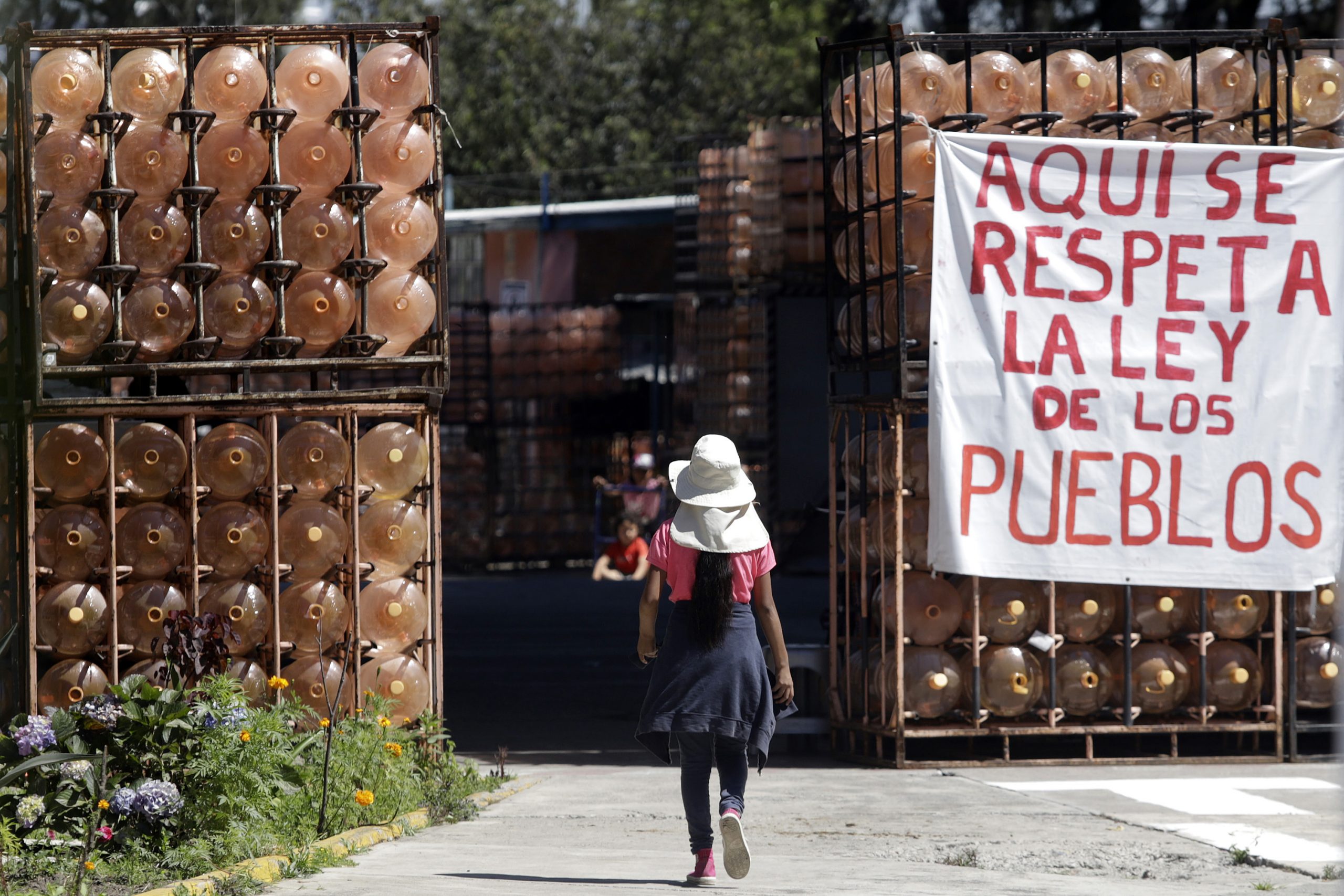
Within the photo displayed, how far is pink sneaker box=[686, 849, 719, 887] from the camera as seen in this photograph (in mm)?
6789

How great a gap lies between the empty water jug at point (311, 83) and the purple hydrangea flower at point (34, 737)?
371 centimetres

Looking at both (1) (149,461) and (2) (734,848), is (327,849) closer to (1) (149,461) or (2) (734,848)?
(2) (734,848)

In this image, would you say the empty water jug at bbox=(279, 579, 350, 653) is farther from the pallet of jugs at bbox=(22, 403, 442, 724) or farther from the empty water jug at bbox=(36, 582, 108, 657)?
the empty water jug at bbox=(36, 582, 108, 657)

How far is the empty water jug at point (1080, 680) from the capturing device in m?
10.2

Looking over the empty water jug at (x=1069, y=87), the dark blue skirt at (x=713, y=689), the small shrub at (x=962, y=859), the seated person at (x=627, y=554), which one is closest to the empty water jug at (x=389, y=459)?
the dark blue skirt at (x=713, y=689)

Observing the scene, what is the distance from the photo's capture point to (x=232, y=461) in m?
8.83

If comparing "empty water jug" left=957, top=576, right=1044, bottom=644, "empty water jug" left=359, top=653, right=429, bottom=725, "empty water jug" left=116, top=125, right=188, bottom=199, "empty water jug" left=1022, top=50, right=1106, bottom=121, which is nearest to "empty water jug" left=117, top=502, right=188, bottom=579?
"empty water jug" left=359, top=653, right=429, bottom=725

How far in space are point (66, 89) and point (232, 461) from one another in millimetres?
2210

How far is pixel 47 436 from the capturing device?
28.7ft

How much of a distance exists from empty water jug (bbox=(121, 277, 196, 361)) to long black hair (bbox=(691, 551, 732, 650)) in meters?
3.63

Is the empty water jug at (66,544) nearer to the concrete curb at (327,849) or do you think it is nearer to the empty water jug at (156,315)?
the empty water jug at (156,315)

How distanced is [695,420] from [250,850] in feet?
46.6

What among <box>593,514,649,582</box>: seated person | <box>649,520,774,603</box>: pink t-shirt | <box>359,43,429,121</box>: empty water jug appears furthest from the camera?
<box>593,514,649,582</box>: seated person

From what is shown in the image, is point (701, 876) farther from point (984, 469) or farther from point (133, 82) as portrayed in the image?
point (133, 82)
